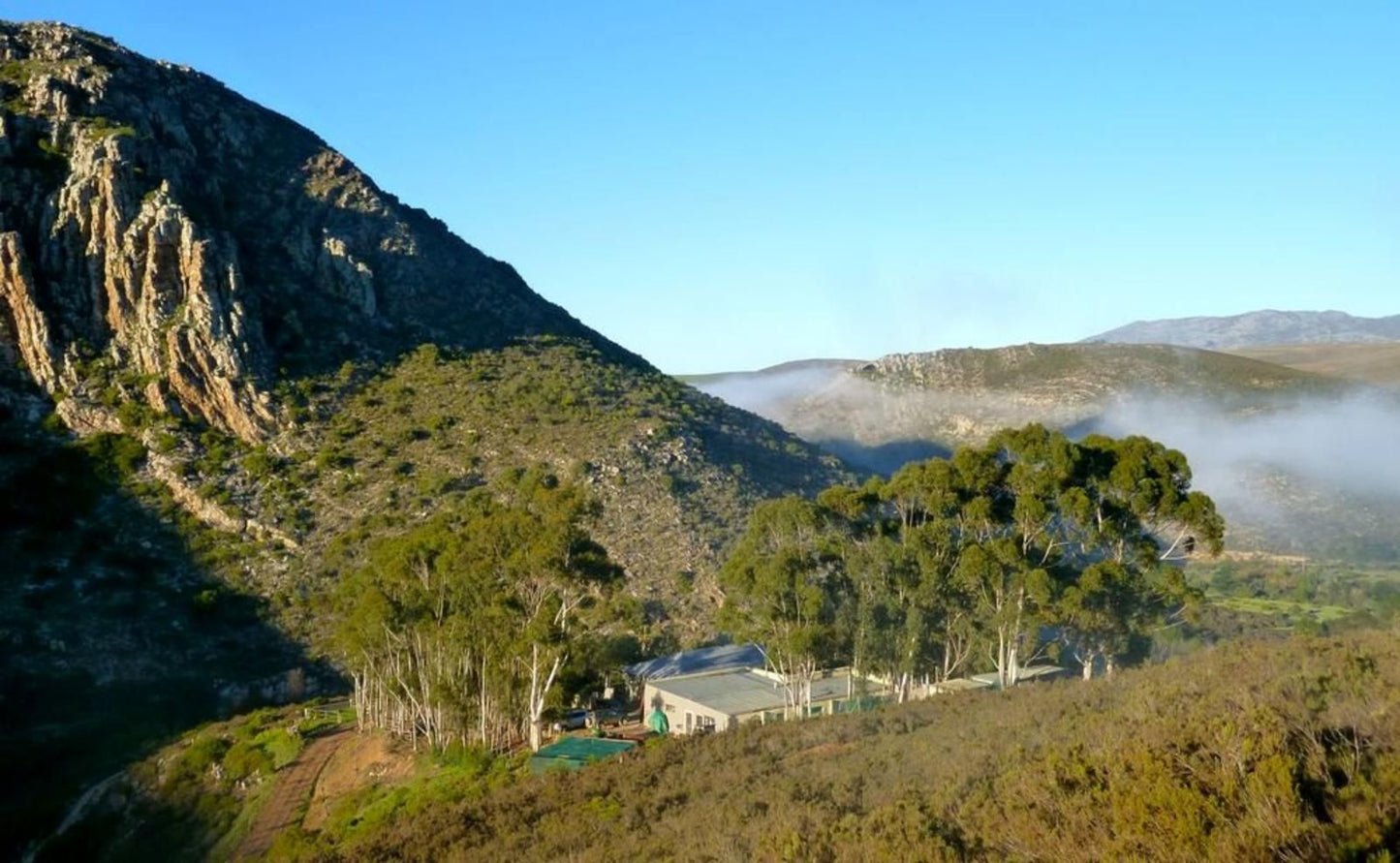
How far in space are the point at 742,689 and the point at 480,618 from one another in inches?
354

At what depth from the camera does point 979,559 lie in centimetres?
2794

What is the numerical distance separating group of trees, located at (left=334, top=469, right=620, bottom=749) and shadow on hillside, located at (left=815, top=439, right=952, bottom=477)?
6579cm

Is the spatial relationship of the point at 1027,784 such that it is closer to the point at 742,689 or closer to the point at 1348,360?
the point at 742,689

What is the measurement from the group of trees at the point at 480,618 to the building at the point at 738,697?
11.5ft

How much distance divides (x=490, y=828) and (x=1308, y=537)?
255 feet

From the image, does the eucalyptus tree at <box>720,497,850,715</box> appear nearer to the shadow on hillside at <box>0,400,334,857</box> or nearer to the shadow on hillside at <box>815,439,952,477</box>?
the shadow on hillside at <box>0,400,334,857</box>

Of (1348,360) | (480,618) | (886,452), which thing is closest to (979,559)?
(480,618)

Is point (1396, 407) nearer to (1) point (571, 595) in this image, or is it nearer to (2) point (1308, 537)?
(2) point (1308, 537)

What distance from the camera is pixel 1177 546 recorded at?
2906 cm

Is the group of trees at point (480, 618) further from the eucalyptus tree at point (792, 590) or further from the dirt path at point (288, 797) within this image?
the eucalyptus tree at point (792, 590)

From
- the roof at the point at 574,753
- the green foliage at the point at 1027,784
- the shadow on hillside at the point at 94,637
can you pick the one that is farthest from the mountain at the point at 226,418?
the green foliage at the point at 1027,784

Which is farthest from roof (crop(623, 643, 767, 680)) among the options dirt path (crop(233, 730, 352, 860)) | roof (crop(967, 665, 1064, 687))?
dirt path (crop(233, 730, 352, 860))

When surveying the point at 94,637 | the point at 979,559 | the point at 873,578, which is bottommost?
the point at 94,637

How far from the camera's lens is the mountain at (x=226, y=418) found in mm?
40281
